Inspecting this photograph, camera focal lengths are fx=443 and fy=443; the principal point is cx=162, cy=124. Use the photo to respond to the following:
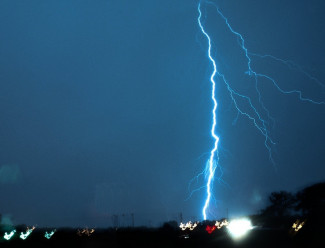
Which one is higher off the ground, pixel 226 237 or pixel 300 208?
pixel 300 208

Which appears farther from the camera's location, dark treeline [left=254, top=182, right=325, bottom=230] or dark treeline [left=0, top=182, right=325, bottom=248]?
dark treeline [left=254, top=182, right=325, bottom=230]

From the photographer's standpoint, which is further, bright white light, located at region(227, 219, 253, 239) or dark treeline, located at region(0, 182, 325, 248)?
bright white light, located at region(227, 219, 253, 239)

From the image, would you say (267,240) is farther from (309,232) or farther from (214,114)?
(214,114)

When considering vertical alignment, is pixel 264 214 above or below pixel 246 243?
above

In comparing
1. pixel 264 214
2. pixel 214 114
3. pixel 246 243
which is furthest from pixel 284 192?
pixel 246 243

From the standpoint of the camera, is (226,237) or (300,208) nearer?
(226,237)

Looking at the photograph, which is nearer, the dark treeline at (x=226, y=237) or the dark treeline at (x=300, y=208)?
the dark treeline at (x=226, y=237)

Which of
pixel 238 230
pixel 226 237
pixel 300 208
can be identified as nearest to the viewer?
pixel 226 237

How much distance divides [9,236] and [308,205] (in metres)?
28.6

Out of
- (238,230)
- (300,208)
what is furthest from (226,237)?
(300,208)

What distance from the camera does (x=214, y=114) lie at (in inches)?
1062

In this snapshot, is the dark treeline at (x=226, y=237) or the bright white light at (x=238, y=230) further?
the bright white light at (x=238, y=230)

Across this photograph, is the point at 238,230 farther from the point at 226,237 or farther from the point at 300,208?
the point at 300,208

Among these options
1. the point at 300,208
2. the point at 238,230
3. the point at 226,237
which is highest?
the point at 300,208
